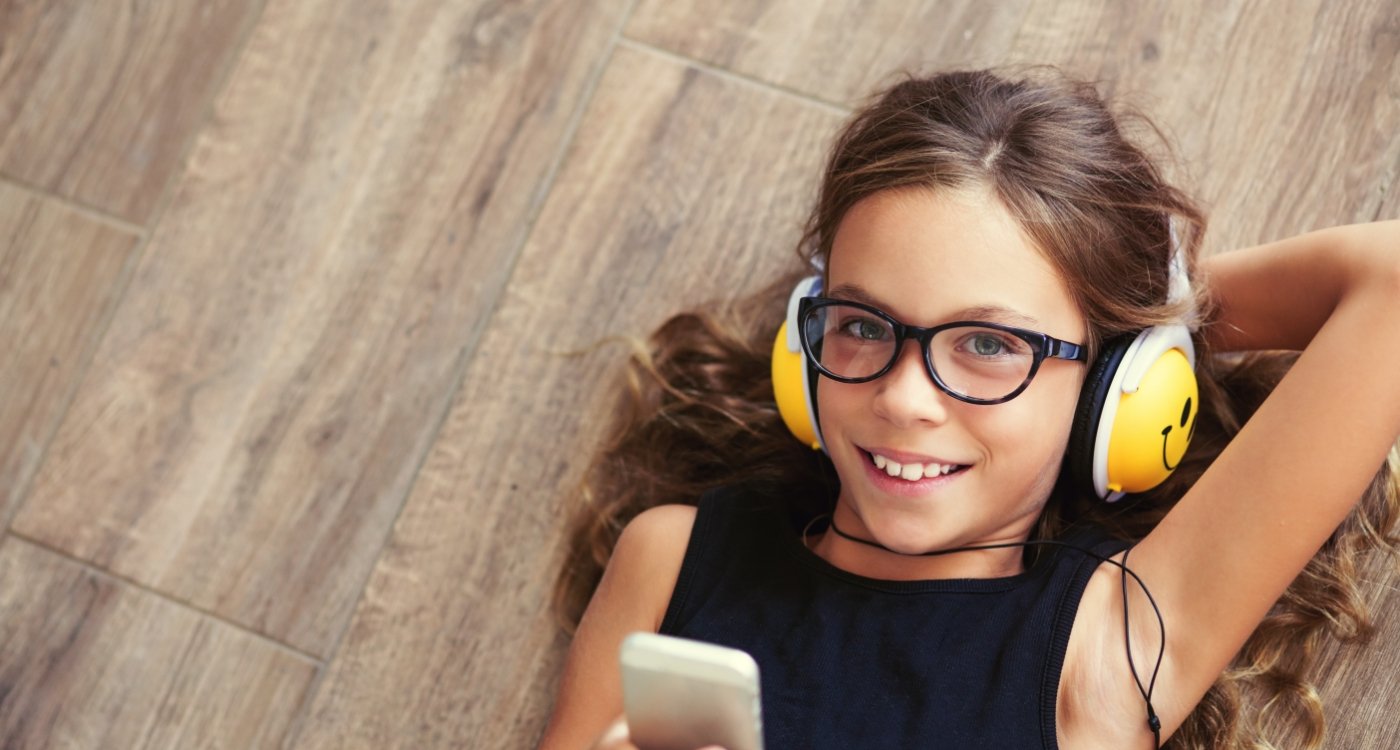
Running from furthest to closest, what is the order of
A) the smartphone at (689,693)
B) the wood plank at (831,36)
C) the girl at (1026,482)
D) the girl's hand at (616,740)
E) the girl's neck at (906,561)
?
the wood plank at (831,36)
the girl's neck at (906,561)
the girl at (1026,482)
the girl's hand at (616,740)
the smartphone at (689,693)

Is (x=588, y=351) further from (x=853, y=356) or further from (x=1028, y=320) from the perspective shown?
(x=1028, y=320)

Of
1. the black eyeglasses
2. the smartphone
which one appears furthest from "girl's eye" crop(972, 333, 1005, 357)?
the smartphone

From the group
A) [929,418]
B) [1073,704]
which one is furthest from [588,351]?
[1073,704]

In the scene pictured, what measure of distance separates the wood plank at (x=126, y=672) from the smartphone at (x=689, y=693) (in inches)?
31.2

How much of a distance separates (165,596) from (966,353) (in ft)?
3.72

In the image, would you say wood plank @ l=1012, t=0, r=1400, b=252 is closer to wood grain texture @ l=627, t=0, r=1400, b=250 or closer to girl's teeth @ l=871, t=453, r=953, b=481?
wood grain texture @ l=627, t=0, r=1400, b=250

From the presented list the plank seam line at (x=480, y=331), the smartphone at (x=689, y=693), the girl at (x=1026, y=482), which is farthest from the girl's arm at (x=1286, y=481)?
the plank seam line at (x=480, y=331)

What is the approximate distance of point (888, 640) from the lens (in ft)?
4.06

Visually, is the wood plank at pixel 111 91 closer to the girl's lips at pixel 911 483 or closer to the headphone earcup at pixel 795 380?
the headphone earcup at pixel 795 380

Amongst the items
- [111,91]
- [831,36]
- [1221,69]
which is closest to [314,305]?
[111,91]

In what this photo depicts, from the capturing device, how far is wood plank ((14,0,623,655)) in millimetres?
1614

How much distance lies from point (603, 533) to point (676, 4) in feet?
2.37

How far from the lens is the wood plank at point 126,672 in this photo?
1.58 m

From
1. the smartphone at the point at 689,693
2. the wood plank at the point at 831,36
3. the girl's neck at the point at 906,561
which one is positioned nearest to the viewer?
the smartphone at the point at 689,693
